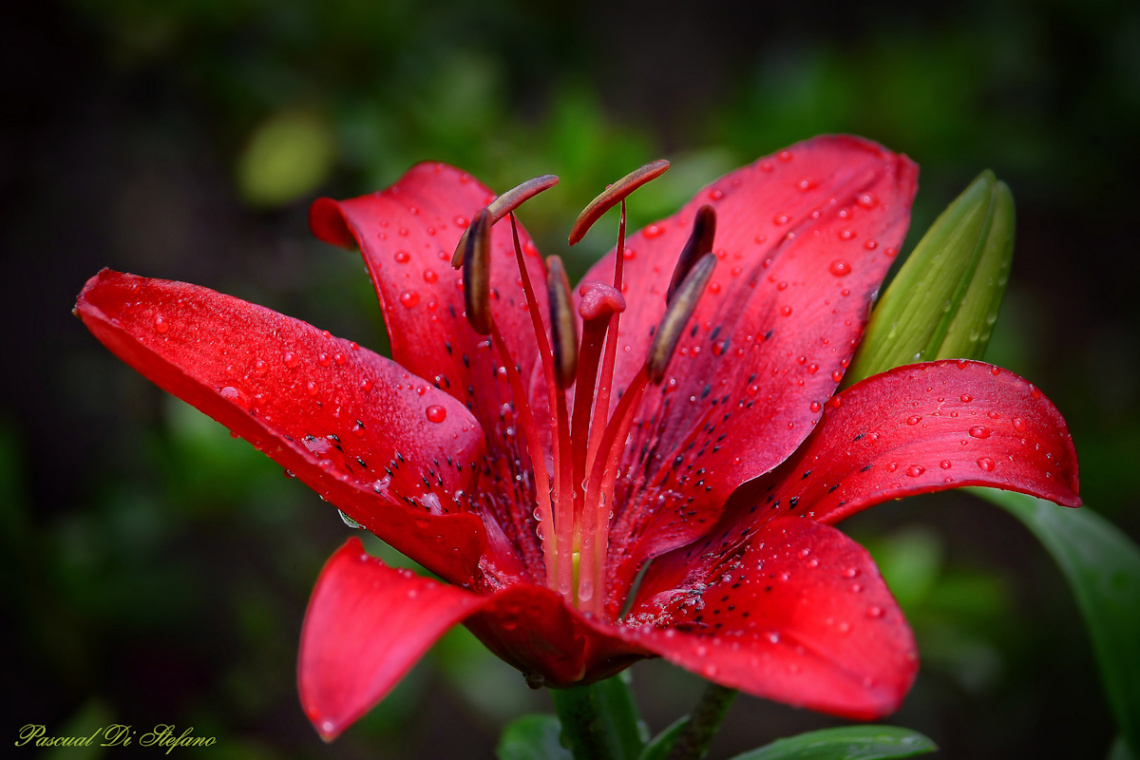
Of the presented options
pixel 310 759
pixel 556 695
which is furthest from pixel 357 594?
pixel 310 759

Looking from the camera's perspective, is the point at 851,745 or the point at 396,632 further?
the point at 851,745

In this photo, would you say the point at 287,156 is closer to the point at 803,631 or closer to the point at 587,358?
the point at 587,358

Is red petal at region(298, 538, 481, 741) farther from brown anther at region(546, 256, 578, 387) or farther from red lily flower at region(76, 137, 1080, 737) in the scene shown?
brown anther at region(546, 256, 578, 387)

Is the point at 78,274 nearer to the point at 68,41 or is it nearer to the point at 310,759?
the point at 68,41

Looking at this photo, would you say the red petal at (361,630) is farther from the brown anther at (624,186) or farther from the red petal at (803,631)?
the brown anther at (624,186)

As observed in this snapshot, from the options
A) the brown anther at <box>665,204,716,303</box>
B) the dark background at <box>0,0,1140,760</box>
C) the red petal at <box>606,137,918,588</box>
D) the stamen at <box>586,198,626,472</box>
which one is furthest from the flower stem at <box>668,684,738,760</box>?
the dark background at <box>0,0,1140,760</box>

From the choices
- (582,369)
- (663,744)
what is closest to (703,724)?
(663,744)

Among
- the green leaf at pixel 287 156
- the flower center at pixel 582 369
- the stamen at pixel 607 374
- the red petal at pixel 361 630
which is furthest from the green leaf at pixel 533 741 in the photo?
the green leaf at pixel 287 156
